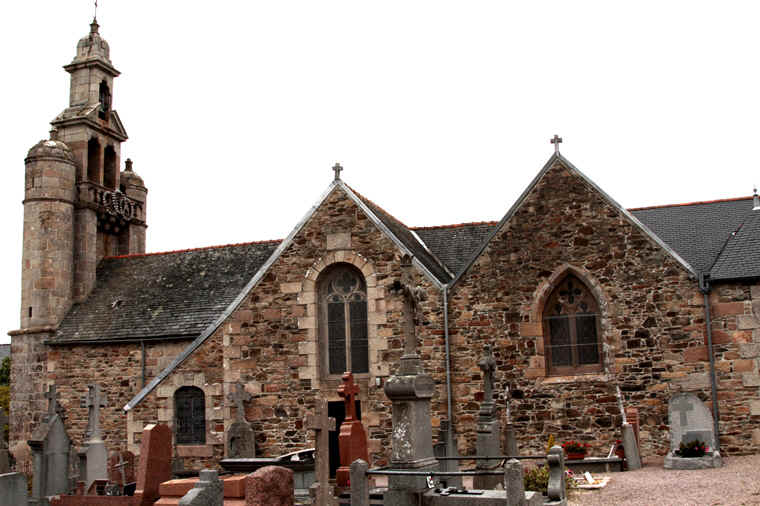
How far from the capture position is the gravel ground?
10930 millimetres

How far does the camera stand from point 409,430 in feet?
32.8

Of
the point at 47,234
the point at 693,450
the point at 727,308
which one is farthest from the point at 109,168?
the point at 693,450

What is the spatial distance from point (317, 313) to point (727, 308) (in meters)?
8.45

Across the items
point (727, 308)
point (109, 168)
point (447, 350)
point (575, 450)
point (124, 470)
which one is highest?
point (109, 168)

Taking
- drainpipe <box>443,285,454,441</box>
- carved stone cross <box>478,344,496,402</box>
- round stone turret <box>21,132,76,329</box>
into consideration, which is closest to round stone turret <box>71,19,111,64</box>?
round stone turret <box>21,132,76,329</box>

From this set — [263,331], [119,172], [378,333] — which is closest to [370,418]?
[378,333]

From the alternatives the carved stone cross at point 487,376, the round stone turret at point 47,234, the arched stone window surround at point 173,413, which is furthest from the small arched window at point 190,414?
the round stone turret at point 47,234

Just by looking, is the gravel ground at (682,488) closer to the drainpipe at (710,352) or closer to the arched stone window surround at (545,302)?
the drainpipe at (710,352)

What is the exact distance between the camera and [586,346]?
649 inches

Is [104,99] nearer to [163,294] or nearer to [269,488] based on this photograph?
[163,294]

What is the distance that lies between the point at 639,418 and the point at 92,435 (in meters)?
10.6

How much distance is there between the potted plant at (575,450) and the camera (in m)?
15.4

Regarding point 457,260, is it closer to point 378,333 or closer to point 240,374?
point 378,333

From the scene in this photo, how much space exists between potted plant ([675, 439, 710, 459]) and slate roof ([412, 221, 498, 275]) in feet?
22.9
